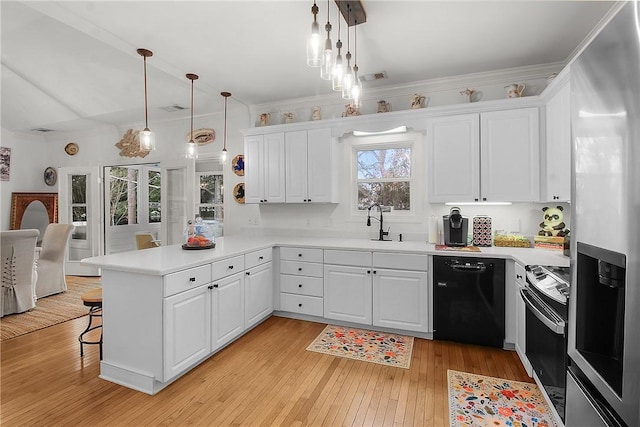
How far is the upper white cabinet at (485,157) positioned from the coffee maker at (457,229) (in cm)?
17

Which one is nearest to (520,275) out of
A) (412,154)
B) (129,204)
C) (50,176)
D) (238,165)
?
(412,154)

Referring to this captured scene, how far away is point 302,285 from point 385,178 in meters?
1.58

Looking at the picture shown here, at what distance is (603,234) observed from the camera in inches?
42.5

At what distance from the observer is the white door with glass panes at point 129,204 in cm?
587

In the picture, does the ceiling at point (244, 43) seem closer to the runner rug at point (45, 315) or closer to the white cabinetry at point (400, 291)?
the white cabinetry at point (400, 291)

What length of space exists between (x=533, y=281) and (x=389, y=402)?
1223 mm

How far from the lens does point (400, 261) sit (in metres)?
3.20

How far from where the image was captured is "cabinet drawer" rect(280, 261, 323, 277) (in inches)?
139

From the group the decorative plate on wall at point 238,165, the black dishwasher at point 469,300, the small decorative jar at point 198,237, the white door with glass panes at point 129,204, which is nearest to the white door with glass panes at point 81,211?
the white door with glass panes at point 129,204

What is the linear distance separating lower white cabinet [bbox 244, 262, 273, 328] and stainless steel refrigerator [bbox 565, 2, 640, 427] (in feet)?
8.26

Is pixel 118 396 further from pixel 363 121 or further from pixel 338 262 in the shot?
pixel 363 121

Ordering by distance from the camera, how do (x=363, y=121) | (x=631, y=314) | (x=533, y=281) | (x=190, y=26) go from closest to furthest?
(x=631, y=314) → (x=533, y=281) → (x=190, y=26) → (x=363, y=121)

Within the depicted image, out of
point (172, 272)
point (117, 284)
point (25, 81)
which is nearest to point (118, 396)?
point (117, 284)

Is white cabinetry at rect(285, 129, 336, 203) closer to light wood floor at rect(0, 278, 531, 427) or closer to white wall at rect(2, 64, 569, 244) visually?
white wall at rect(2, 64, 569, 244)
